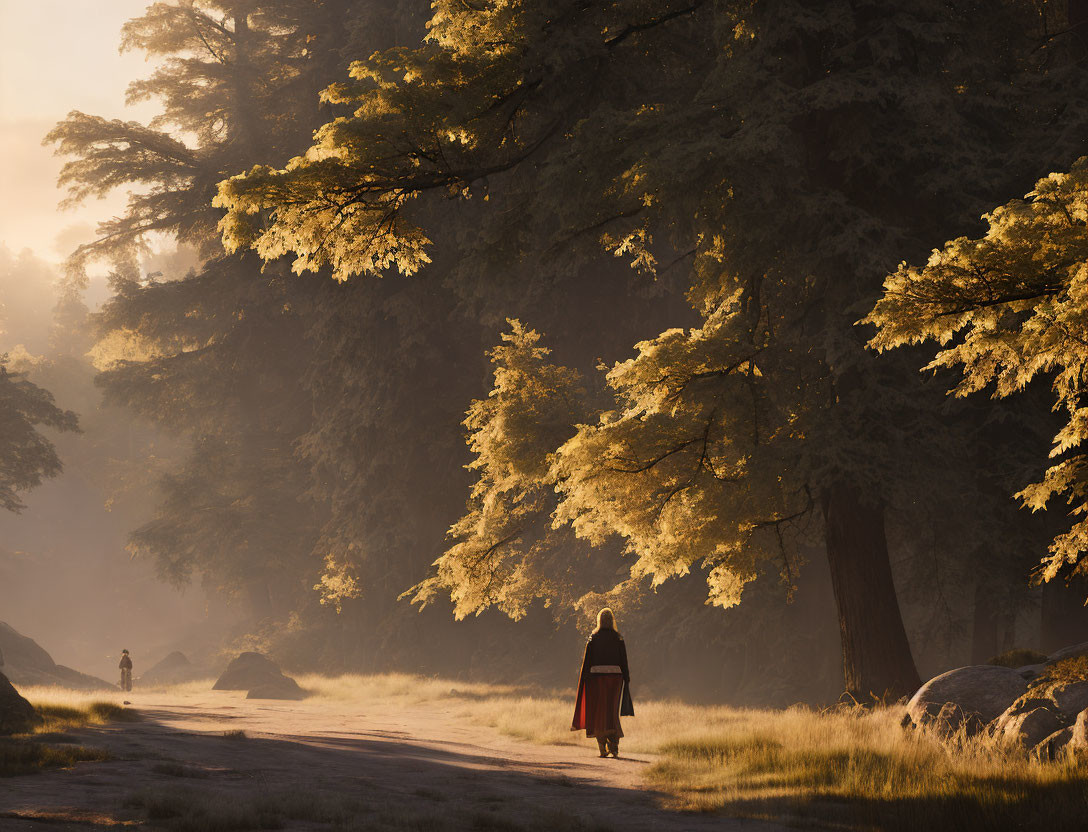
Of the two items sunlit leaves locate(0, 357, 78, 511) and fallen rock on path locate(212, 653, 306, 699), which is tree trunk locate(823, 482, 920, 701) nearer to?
fallen rock on path locate(212, 653, 306, 699)

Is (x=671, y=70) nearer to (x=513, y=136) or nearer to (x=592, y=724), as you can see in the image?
(x=513, y=136)

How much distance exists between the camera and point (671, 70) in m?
14.7

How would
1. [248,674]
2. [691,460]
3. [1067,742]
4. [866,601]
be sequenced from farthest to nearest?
1. [248,674]
2. [866,601]
3. [691,460]
4. [1067,742]

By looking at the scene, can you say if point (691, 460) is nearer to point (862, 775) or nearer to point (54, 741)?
point (862, 775)

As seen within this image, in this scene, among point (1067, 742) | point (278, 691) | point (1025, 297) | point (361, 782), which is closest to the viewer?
point (1025, 297)

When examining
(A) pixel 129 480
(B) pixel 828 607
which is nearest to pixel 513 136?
(B) pixel 828 607

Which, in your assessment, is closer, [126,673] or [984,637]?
[984,637]

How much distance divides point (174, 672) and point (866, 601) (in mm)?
42580

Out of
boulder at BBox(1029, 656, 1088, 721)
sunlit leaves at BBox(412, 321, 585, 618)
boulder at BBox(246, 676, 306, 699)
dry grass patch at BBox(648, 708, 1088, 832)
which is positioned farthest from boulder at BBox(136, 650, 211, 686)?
boulder at BBox(1029, 656, 1088, 721)

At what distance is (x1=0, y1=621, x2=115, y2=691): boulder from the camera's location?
3317 centimetres

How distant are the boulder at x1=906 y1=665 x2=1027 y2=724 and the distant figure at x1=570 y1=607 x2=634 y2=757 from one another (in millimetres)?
3358

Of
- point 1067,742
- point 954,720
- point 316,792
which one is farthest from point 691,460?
point 316,792

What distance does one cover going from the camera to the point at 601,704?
1177cm

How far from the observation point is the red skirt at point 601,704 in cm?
1173
